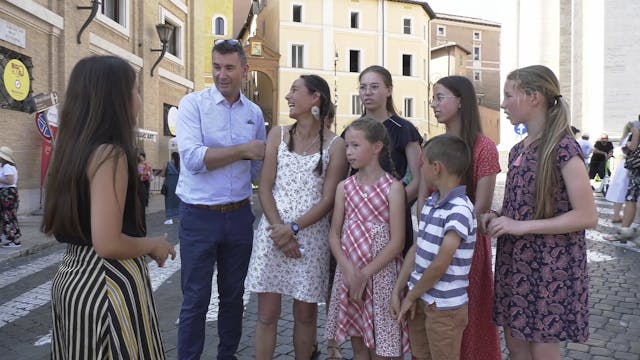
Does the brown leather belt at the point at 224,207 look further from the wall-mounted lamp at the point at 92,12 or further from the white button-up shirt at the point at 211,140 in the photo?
the wall-mounted lamp at the point at 92,12

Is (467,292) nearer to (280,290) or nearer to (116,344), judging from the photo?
(280,290)

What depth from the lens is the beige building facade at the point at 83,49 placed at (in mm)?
13797

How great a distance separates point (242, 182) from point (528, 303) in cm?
196

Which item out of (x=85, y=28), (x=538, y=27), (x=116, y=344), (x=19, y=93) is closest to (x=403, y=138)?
(x=116, y=344)

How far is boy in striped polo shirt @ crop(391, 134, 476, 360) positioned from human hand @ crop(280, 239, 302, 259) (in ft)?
2.48

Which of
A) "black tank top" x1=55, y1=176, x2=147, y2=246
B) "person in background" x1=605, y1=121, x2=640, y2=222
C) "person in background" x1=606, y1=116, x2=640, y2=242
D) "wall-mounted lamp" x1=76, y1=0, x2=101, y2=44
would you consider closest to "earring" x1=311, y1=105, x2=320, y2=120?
"black tank top" x1=55, y1=176, x2=147, y2=246

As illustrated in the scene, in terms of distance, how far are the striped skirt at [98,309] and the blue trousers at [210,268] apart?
1137 mm

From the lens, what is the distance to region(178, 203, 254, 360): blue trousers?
11.8ft

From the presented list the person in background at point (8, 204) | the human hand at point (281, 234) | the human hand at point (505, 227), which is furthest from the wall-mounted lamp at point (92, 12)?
the human hand at point (505, 227)

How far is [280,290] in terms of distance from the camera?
11.6 feet

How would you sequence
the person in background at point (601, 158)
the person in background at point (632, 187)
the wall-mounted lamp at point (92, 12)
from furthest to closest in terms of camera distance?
the person in background at point (601, 158) → the wall-mounted lamp at point (92, 12) → the person in background at point (632, 187)

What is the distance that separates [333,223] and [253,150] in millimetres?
695

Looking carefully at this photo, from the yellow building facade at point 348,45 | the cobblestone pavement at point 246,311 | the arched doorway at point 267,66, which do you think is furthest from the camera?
the yellow building facade at point 348,45

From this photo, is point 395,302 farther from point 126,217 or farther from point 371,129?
point 126,217
